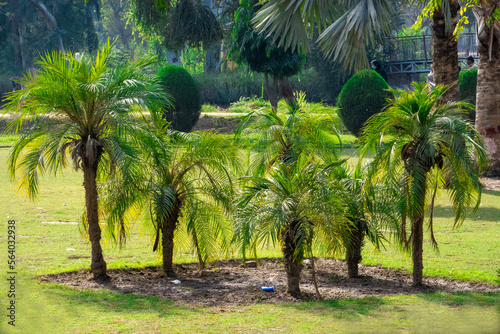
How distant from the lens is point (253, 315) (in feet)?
19.3

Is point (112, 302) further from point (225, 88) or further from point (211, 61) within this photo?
point (211, 61)

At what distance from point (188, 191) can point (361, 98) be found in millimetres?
15891

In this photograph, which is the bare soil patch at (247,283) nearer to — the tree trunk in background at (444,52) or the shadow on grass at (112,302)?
the shadow on grass at (112,302)

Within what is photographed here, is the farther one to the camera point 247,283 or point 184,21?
point 184,21

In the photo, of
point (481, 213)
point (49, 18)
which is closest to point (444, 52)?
point (481, 213)

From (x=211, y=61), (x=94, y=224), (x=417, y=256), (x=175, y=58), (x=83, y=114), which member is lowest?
(x=417, y=256)

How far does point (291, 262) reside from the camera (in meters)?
6.81

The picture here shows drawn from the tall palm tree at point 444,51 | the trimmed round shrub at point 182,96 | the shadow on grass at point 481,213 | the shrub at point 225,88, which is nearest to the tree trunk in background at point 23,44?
the shrub at point 225,88

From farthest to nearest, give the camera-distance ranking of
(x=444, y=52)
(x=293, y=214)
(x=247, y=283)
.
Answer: (x=444, y=52) → (x=247, y=283) → (x=293, y=214)

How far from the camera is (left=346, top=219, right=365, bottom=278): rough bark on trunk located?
7609mm

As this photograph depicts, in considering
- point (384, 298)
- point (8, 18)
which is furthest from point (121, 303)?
point (8, 18)

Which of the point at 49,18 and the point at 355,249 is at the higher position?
the point at 49,18

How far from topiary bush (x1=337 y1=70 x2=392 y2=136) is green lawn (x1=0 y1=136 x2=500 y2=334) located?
13701mm

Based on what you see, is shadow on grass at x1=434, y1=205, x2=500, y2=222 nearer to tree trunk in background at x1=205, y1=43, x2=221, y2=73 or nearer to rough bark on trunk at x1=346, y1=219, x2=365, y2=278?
rough bark on trunk at x1=346, y1=219, x2=365, y2=278
